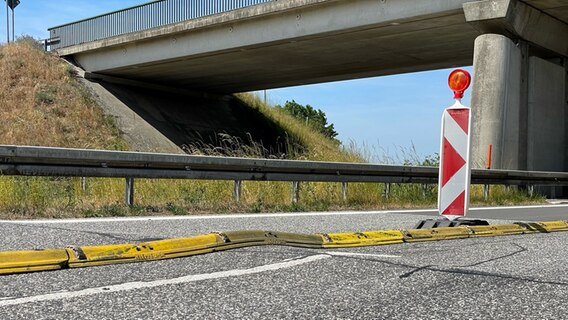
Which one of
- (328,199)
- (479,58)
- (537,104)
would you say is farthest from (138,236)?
(537,104)

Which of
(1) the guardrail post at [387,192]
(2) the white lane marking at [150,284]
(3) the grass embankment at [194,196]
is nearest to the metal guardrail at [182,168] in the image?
(1) the guardrail post at [387,192]

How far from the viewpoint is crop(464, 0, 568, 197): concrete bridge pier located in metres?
19.5

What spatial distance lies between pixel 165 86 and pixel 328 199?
26737 mm

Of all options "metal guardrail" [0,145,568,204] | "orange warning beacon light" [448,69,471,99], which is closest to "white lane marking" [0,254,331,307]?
"orange warning beacon light" [448,69,471,99]

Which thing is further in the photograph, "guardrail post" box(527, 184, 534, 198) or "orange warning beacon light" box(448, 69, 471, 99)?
"guardrail post" box(527, 184, 534, 198)

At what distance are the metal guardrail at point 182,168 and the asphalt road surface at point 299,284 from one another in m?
2.08

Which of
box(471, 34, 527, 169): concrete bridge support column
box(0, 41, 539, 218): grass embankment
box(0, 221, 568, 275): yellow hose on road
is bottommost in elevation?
box(0, 221, 568, 275): yellow hose on road

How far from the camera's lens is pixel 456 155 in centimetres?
666

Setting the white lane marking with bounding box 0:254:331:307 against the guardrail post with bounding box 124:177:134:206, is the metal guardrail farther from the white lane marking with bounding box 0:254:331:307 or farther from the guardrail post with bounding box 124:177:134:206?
the white lane marking with bounding box 0:254:331:307

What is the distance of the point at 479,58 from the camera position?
2008 cm

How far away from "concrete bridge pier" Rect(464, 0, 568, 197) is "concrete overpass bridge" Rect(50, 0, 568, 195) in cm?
3

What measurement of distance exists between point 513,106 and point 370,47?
A: 685cm

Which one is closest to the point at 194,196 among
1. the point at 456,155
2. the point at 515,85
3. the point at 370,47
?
the point at 456,155

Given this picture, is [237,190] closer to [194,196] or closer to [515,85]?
[194,196]
